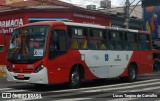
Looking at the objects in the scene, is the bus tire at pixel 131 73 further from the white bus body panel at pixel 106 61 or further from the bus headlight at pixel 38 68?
the bus headlight at pixel 38 68

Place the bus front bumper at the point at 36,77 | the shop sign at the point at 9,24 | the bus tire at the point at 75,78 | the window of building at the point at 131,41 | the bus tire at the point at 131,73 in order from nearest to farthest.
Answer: the bus front bumper at the point at 36,77, the bus tire at the point at 75,78, the window of building at the point at 131,41, the bus tire at the point at 131,73, the shop sign at the point at 9,24

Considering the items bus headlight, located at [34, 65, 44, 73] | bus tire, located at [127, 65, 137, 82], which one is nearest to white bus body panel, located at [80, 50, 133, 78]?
bus tire, located at [127, 65, 137, 82]

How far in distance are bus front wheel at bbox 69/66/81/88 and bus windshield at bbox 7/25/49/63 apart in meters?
1.99

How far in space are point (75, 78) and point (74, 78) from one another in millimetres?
76

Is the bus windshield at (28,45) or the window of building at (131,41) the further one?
the window of building at (131,41)

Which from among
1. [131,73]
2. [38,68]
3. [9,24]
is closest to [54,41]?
[38,68]

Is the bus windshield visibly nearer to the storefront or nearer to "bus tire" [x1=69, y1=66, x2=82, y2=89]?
"bus tire" [x1=69, y1=66, x2=82, y2=89]

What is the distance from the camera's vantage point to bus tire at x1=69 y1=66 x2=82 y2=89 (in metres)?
16.2

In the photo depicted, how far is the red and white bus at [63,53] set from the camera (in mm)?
15016

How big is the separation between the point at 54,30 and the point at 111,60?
462 cm

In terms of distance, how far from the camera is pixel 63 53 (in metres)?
15.8

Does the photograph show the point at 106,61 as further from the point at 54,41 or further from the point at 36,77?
the point at 36,77

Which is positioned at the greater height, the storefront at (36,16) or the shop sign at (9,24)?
the storefront at (36,16)

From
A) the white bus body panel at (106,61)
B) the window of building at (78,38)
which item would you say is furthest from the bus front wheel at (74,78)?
the window of building at (78,38)
